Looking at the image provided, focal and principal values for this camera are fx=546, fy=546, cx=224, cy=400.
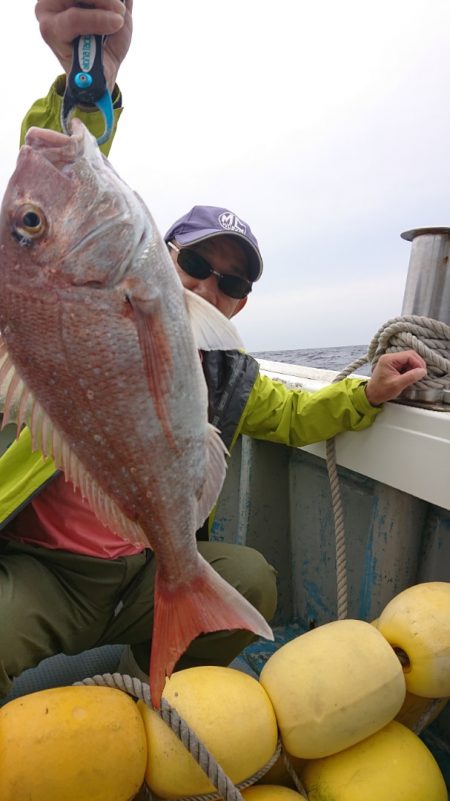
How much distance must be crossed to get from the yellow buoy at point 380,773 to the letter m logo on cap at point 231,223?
2.08 meters

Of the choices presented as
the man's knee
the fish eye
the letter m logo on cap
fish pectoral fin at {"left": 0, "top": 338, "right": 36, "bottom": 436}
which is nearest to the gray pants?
the man's knee

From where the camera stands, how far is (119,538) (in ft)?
7.86

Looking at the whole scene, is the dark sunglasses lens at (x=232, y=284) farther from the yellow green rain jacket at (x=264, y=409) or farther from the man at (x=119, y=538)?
the yellow green rain jacket at (x=264, y=409)

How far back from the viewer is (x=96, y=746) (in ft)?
4.88

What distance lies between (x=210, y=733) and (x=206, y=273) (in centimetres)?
189

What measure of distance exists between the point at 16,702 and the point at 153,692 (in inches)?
19.5

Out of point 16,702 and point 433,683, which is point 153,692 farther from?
point 433,683

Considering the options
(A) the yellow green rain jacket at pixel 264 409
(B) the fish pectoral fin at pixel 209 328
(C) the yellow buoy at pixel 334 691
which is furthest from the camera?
(A) the yellow green rain jacket at pixel 264 409

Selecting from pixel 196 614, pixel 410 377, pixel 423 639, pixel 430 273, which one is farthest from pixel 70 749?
pixel 430 273

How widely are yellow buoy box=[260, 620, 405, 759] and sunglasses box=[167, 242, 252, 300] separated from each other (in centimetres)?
159

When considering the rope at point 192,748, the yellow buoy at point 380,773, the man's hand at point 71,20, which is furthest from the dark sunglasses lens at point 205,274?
the yellow buoy at point 380,773

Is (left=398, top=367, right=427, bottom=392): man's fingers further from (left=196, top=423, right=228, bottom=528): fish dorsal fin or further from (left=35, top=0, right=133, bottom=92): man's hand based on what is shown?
(left=35, top=0, right=133, bottom=92): man's hand

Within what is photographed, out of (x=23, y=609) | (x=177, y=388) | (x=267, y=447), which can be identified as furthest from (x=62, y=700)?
(x=267, y=447)

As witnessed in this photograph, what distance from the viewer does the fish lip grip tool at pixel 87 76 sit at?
4.62 ft
